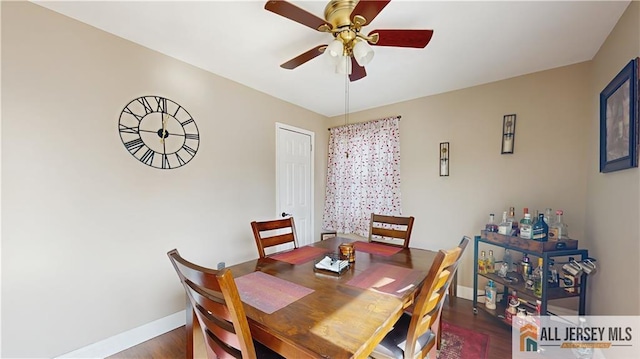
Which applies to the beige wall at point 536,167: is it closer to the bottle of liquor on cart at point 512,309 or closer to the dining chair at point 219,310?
the bottle of liquor on cart at point 512,309

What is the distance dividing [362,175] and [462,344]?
217cm

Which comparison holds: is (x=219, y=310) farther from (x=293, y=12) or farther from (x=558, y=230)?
(x=558, y=230)

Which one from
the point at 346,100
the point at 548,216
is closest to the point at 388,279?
the point at 548,216

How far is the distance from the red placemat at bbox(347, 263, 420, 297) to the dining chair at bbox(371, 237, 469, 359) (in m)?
0.11

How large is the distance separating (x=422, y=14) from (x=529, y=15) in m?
0.71

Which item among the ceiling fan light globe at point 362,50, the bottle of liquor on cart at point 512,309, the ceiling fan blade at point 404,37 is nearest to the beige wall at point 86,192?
the ceiling fan light globe at point 362,50

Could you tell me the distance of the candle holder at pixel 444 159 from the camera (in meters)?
2.87

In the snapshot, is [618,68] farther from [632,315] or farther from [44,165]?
[44,165]

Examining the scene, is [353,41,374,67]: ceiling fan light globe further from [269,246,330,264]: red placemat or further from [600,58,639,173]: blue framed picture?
[600,58,639,173]: blue framed picture

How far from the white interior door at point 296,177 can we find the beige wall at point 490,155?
122 cm

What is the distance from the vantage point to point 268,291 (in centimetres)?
122

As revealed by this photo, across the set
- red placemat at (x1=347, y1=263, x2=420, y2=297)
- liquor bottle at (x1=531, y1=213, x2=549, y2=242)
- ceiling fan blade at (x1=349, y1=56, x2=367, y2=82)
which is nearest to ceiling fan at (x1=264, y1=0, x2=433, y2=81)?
ceiling fan blade at (x1=349, y1=56, x2=367, y2=82)

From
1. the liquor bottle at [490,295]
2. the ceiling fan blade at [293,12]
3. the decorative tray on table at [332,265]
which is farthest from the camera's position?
the liquor bottle at [490,295]

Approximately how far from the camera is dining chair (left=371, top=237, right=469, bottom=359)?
104 cm
